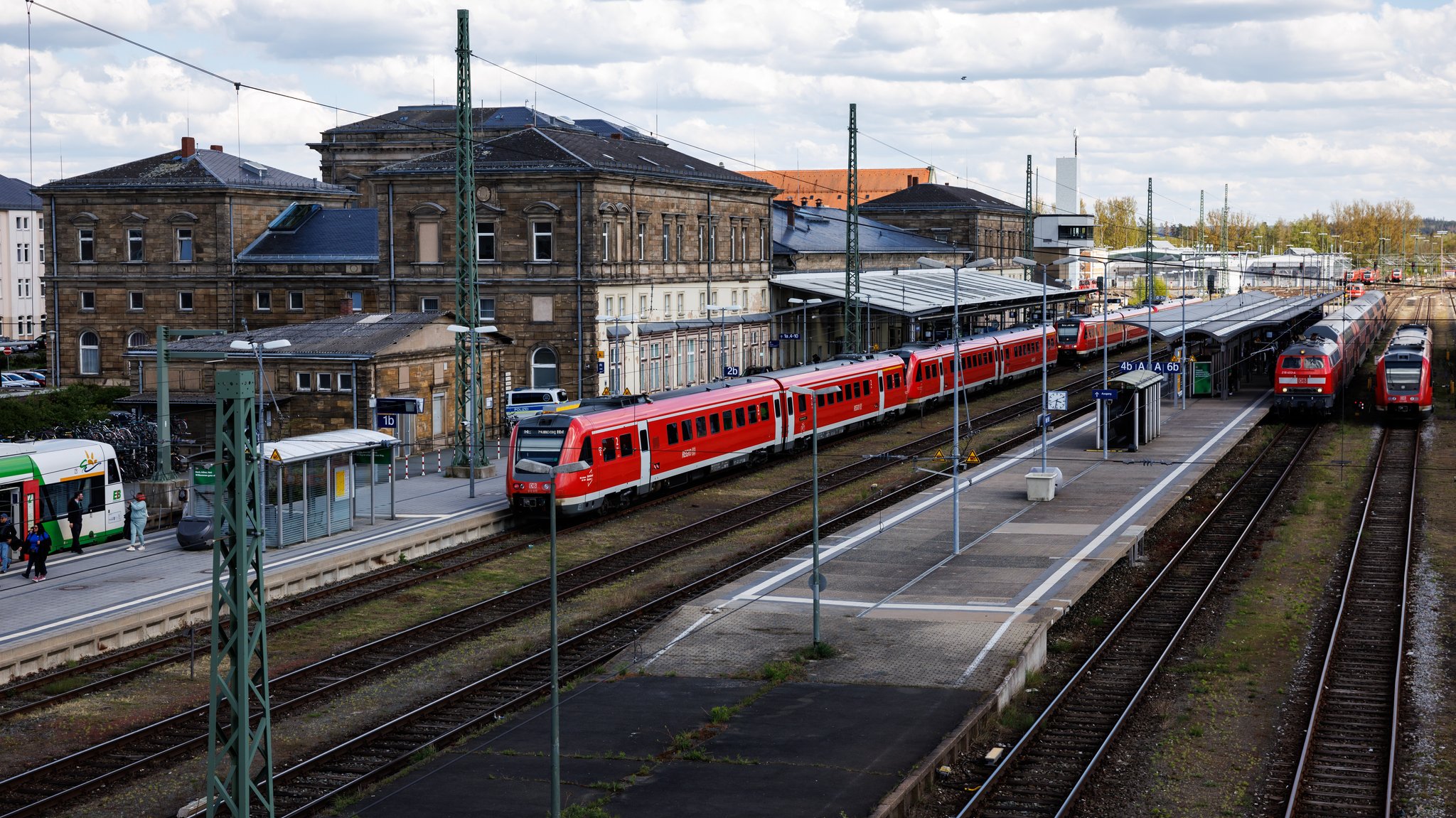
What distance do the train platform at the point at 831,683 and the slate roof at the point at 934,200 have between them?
277 ft

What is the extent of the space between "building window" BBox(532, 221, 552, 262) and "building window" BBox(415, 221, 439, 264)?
3.99 metres

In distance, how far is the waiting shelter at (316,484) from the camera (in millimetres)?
34281

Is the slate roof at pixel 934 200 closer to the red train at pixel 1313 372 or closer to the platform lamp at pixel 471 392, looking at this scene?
the red train at pixel 1313 372

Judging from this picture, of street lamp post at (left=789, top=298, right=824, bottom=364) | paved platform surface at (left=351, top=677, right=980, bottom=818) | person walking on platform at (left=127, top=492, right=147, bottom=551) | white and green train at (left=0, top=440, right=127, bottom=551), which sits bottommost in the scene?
paved platform surface at (left=351, top=677, right=980, bottom=818)

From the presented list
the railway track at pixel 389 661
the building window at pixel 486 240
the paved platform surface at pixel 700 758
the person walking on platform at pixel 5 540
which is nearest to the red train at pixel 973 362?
the railway track at pixel 389 661

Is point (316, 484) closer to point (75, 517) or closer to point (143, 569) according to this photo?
point (143, 569)

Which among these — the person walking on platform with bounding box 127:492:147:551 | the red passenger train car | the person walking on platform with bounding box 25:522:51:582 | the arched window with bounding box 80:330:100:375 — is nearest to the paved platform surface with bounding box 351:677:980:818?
the red passenger train car

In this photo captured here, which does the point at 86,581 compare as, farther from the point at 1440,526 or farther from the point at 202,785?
the point at 1440,526

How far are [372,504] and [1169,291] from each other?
144 metres

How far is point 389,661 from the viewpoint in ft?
84.2

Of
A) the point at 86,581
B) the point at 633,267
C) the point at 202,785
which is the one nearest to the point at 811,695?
the point at 202,785

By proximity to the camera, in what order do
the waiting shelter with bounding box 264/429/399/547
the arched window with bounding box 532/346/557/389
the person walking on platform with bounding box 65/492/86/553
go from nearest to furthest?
the person walking on platform with bounding box 65/492/86/553 → the waiting shelter with bounding box 264/429/399/547 → the arched window with bounding box 532/346/557/389

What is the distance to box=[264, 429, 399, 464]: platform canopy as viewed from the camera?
111ft

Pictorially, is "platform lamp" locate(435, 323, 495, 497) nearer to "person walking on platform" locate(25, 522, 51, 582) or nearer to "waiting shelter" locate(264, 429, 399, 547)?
"waiting shelter" locate(264, 429, 399, 547)
